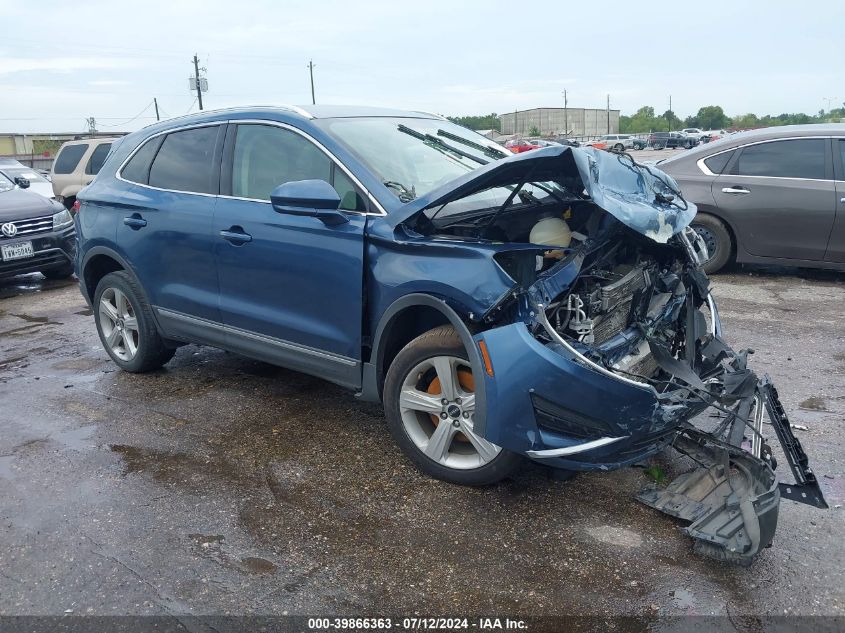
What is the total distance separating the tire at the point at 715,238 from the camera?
8.00 m

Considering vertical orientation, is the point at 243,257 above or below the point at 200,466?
above

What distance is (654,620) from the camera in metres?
2.67

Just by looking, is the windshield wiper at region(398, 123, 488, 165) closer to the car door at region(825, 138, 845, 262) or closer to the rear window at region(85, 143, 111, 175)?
the car door at region(825, 138, 845, 262)

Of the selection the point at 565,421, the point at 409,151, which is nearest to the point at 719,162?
the point at 409,151

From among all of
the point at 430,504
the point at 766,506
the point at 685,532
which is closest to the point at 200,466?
the point at 430,504

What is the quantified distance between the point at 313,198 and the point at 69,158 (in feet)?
39.3

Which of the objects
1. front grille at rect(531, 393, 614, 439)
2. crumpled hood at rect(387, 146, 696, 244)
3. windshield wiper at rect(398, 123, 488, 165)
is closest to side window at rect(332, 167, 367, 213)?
crumpled hood at rect(387, 146, 696, 244)

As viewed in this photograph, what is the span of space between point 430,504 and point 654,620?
1.17 metres

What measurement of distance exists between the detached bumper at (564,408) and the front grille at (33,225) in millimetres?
7711

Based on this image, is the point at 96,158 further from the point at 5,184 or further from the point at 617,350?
the point at 617,350

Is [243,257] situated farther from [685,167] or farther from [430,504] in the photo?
[685,167]

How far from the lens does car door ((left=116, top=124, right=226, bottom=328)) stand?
15.1ft

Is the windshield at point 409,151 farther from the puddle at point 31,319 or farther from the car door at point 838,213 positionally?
the puddle at point 31,319

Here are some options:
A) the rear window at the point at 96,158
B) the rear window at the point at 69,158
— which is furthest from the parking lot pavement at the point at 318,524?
the rear window at the point at 69,158
